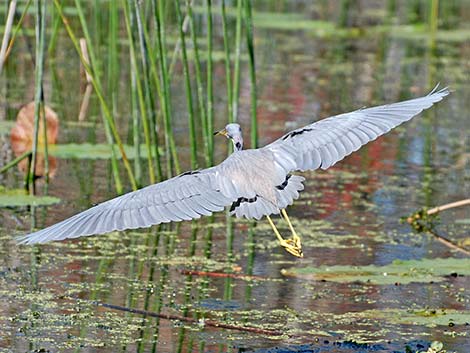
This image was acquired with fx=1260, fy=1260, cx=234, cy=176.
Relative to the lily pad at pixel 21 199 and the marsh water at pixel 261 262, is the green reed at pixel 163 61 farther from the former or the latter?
the lily pad at pixel 21 199

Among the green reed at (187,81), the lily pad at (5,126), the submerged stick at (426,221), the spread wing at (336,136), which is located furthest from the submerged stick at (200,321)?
the lily pad at (5,126)

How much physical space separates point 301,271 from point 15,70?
6.23 metres

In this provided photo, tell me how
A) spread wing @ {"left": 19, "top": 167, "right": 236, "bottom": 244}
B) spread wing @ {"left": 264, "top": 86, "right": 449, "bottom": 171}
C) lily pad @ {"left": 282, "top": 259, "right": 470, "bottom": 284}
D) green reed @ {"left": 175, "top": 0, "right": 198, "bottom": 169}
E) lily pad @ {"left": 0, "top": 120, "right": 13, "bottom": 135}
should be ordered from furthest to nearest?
lily pad @ {"left": 0, "top": 120, "right": 13, "bottom": 135} < green reed @ {"left": 175, "top": 0, "right": 198, "bottom": 169} < lily pad @ {"left": 282, "top": 259, "right": 470, "bottom": 284} < spread wing @ {"left": 264, "top": 86, "right": 449, "bottom": 171} < spread wing @ {"left": 19, "top": 167, "right": 236, "bottom": 244}

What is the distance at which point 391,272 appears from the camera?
228 inches

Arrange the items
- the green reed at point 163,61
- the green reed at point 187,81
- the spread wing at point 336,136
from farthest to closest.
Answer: the green reed at point 187,81, the green reed at point 163,61, the spread wing at point 336,136

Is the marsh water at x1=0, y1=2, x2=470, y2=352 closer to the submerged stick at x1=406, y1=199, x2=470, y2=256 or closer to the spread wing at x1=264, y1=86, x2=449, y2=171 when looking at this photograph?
the submerged stick at x1=406, y1=199, x2=470, y2=256

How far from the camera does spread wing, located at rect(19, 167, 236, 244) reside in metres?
4.20

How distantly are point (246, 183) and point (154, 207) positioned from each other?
0.36 m

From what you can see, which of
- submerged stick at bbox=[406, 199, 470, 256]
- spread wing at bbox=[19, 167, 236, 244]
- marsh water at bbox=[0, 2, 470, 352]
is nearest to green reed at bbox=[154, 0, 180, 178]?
marsh water at bbox=[0, 2, 470, 352]

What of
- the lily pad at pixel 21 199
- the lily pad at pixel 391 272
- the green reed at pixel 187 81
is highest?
the green reed at pixel 187 81

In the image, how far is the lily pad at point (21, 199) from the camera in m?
6.77

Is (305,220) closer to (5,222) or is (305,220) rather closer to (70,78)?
(5,222)

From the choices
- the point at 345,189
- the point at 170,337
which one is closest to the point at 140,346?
the point at 170,337

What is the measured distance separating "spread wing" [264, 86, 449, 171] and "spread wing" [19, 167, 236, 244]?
1.00 ft
